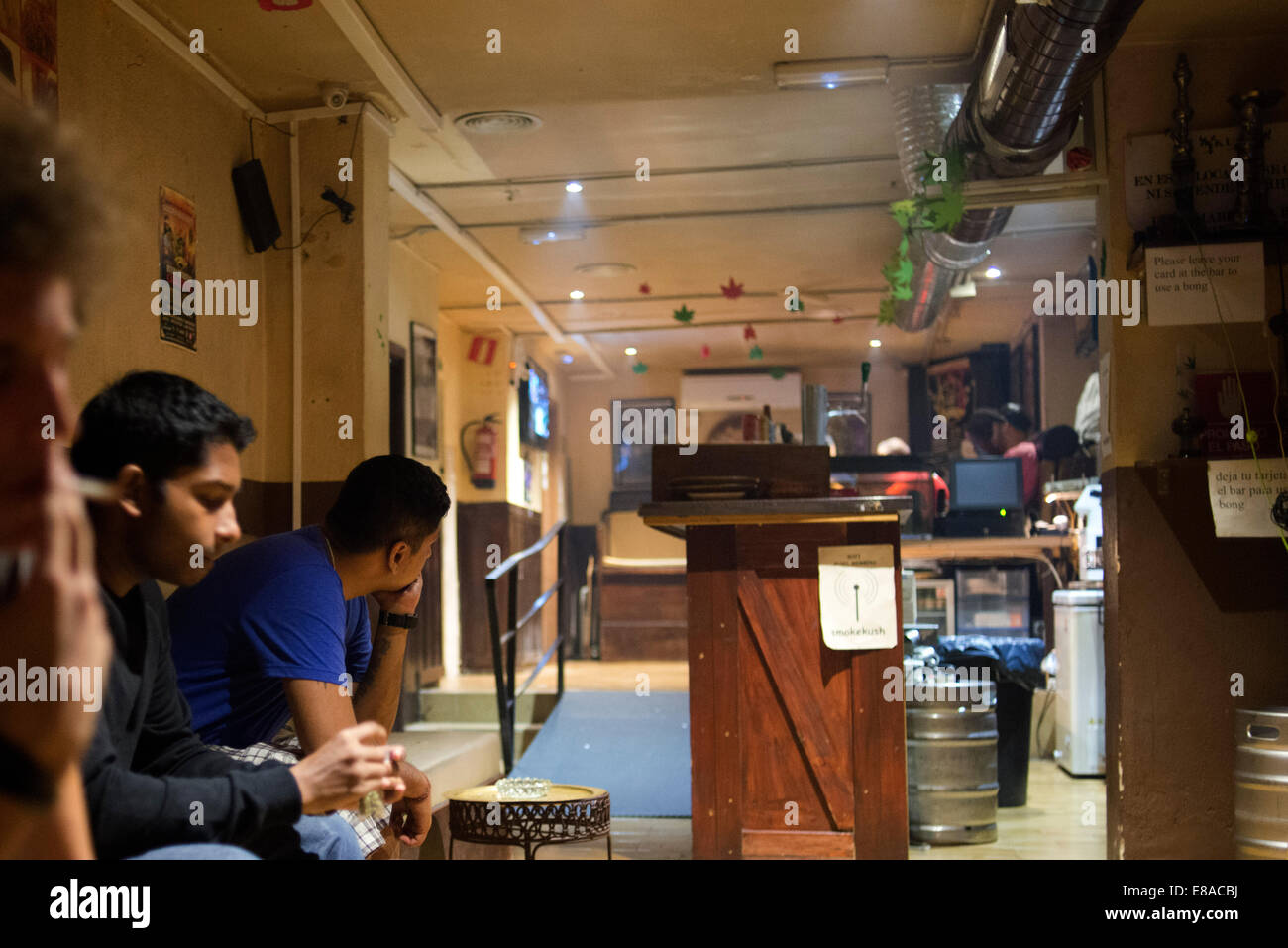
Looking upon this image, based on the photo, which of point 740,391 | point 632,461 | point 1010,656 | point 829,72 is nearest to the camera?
point 829,72

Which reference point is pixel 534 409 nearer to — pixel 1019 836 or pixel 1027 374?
pixel 1027 374

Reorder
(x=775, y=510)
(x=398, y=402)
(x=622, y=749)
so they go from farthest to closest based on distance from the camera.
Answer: (x=398, y=402) → (x=622, y=749) → (x=775, y=510)

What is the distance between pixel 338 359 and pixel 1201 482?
3.33 m

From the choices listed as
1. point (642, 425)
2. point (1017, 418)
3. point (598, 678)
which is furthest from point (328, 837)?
point (642, 425)

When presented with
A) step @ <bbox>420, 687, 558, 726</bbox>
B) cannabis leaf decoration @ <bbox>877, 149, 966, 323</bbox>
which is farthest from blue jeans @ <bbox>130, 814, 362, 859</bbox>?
step @ <bbox>420, 687, 558, 726</bbox>

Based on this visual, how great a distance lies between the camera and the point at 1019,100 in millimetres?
3611

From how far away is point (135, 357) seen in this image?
12.4 ft

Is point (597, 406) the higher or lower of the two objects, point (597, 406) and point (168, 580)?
A: the higher

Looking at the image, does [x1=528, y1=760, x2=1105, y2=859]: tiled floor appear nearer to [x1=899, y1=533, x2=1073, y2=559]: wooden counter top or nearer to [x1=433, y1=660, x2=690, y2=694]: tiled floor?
[x1=899, y1=533, x2=1073, y2=559]: wooden counter top

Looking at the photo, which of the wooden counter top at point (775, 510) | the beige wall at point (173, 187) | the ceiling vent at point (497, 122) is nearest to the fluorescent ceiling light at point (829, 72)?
the ceiling vent at point (497, 122)

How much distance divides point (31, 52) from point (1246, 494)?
12.8 ft

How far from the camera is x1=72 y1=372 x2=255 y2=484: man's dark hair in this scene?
139 centimetres
